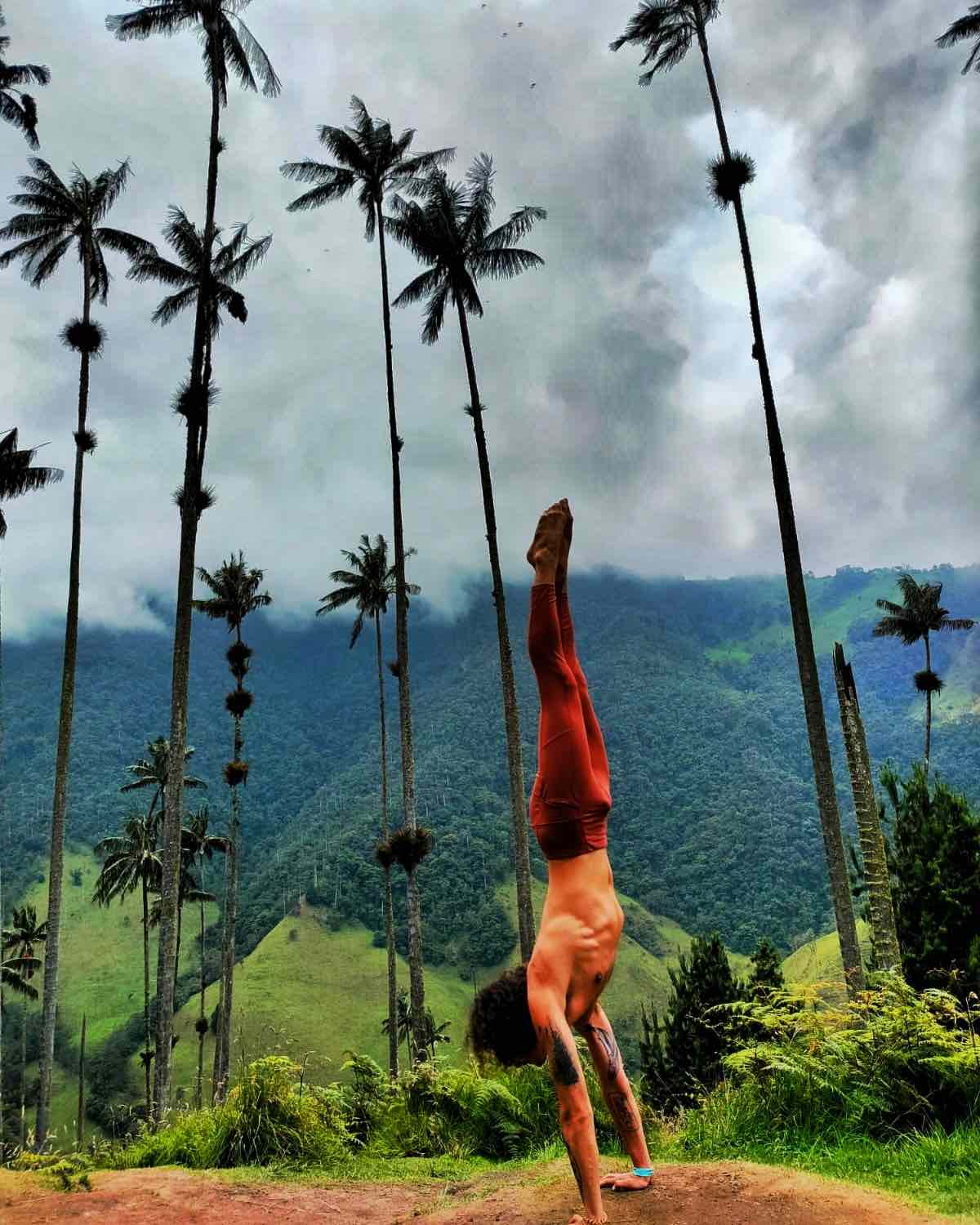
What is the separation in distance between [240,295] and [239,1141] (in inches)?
717

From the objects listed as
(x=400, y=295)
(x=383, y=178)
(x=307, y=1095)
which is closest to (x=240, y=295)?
(x=400, y=295)

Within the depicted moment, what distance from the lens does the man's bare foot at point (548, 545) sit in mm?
5547

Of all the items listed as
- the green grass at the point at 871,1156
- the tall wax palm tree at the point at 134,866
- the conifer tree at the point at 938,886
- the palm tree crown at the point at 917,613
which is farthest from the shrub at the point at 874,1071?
the palm tree crown at the point at 917,613

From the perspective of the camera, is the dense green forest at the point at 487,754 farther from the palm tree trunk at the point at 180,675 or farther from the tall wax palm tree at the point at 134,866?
the palm tree trunk at the point at 180,675

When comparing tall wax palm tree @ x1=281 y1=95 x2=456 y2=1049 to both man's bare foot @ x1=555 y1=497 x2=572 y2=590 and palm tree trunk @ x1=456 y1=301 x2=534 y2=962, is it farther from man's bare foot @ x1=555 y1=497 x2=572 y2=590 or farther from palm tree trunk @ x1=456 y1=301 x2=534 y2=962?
man's bare foot @ x1=555 y1=497 x2=572 y2=590

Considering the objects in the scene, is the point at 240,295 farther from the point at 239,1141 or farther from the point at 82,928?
the point at 82,928

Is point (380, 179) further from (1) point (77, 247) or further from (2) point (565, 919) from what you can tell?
(2) point (565, 919)

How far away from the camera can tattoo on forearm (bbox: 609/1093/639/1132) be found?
5.29 metres

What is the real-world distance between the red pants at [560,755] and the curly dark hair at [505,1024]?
0.83 m

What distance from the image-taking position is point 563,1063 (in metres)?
4.83

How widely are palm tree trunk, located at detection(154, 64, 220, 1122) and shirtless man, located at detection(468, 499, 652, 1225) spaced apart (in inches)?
428

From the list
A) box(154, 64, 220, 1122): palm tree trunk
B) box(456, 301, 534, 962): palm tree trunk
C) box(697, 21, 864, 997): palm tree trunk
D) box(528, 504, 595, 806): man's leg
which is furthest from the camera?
box(456, 301, 534, 962): palm tree trunk

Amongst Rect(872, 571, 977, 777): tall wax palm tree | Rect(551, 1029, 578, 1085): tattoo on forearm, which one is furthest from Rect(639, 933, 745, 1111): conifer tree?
Rect(872, 571, 977, 777): tall wax palm tree

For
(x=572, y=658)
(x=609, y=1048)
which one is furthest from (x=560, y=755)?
(x=609, y=1048)
